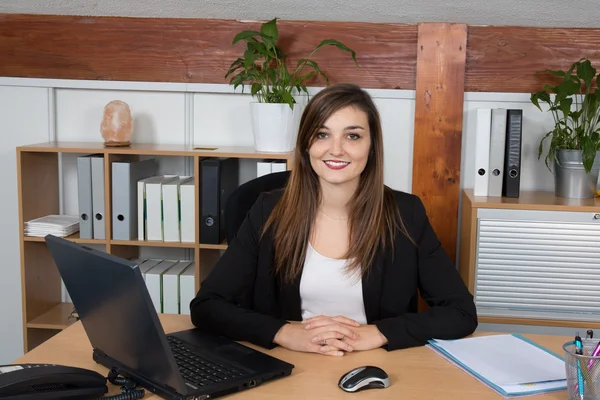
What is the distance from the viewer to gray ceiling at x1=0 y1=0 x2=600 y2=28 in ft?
10.5

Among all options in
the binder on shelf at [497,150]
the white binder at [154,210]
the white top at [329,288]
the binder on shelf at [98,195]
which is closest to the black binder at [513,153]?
the binder on shelf at [497,150]

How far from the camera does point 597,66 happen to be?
326 cm

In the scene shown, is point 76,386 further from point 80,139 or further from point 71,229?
point 80,139

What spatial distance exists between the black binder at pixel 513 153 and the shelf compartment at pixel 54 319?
80.4 inches

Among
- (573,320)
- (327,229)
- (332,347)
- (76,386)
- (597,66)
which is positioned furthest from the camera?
(597,66)

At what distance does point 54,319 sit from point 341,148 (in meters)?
1.93

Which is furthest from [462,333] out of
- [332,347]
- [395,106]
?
[395,106]

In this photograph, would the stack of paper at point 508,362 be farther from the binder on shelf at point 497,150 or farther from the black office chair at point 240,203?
the binder on shelf at point 497,150

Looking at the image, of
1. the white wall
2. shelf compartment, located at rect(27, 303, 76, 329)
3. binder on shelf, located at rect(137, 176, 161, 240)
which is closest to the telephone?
binder on shelf, located at rect(137, 176, 161, 240)

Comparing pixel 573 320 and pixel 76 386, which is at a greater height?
pixel 76 386

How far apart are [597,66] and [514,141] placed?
601 mm

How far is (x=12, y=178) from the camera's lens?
3.59 metres

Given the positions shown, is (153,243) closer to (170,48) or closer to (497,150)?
(170,48)

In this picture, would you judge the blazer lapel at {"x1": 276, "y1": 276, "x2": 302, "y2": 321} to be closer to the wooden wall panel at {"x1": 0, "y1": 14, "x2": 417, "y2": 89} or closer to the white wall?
the wooden wall panel at {"x1": 0, "y1": 14, "x2": 417, "y2": 89}
